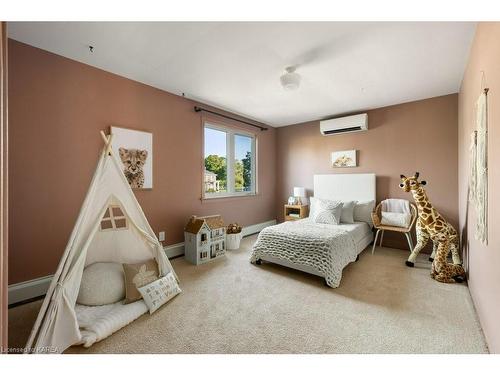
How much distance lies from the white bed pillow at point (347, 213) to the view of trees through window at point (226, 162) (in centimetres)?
190

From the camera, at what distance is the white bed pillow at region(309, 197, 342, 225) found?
11.1 feet

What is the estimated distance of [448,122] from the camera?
10.6 ft

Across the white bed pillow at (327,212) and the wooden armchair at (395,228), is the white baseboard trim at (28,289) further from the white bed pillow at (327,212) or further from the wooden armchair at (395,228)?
the wooden armchair at (395,228)

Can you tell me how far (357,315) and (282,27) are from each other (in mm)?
2465

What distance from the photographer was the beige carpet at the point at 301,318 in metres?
1.50

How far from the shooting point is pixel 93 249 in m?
2.09

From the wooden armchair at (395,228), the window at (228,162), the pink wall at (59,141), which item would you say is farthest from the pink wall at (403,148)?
the pink wall at (59,141)

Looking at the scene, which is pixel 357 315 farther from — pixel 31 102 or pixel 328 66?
pixel 31 102

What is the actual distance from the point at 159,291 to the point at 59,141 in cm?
183

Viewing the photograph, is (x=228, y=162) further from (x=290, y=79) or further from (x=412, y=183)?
(x=412, y=183)

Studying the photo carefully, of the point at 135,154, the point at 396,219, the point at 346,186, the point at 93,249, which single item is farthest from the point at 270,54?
the point at 396,219

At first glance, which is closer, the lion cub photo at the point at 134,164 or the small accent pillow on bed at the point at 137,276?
the small accent pillow on bed at the point at 137,276

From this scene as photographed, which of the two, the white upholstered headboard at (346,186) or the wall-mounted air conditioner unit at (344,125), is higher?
the wall-mounted air conditioner unit at (344,125)
